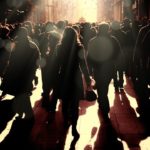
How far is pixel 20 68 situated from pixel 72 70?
1352 millimetres

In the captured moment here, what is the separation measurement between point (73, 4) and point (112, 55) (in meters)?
87.2

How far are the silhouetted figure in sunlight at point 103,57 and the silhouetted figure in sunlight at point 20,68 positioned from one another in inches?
54.6

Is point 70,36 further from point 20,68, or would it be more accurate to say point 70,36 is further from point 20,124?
point 20,124

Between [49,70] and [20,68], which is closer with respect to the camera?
[20,68]

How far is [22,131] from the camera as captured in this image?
7426mm

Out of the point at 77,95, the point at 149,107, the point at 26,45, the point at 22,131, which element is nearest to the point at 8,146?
the point at 22,131

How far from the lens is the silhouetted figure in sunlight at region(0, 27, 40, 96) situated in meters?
7.44

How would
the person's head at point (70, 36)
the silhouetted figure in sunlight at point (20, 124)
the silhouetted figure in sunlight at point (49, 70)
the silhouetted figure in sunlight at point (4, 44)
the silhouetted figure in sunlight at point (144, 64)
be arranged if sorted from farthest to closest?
the silhouetted figure in sunlight at point (49, 70)
the silhouetted figure in sunlight at point (144, 64)
the silhouetted figure in sunlight at point (4, 44)
the person's head at point (70, 36)
the silhouetted figure in sunlight at point (20, 124)

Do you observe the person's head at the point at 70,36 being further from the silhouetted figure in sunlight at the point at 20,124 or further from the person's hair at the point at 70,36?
the silhouetted figure in sunlight at the point at 20,124

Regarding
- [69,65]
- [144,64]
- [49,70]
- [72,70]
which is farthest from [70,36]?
[144,64]

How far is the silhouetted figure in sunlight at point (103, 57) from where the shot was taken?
297 inches

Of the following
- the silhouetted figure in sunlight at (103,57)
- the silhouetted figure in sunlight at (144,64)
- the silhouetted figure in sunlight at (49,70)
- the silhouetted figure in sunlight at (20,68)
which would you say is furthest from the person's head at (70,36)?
the silhouetted figure in sunlight at (144,64)

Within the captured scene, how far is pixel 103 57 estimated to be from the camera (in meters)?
7.66

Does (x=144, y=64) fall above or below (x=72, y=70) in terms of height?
below
